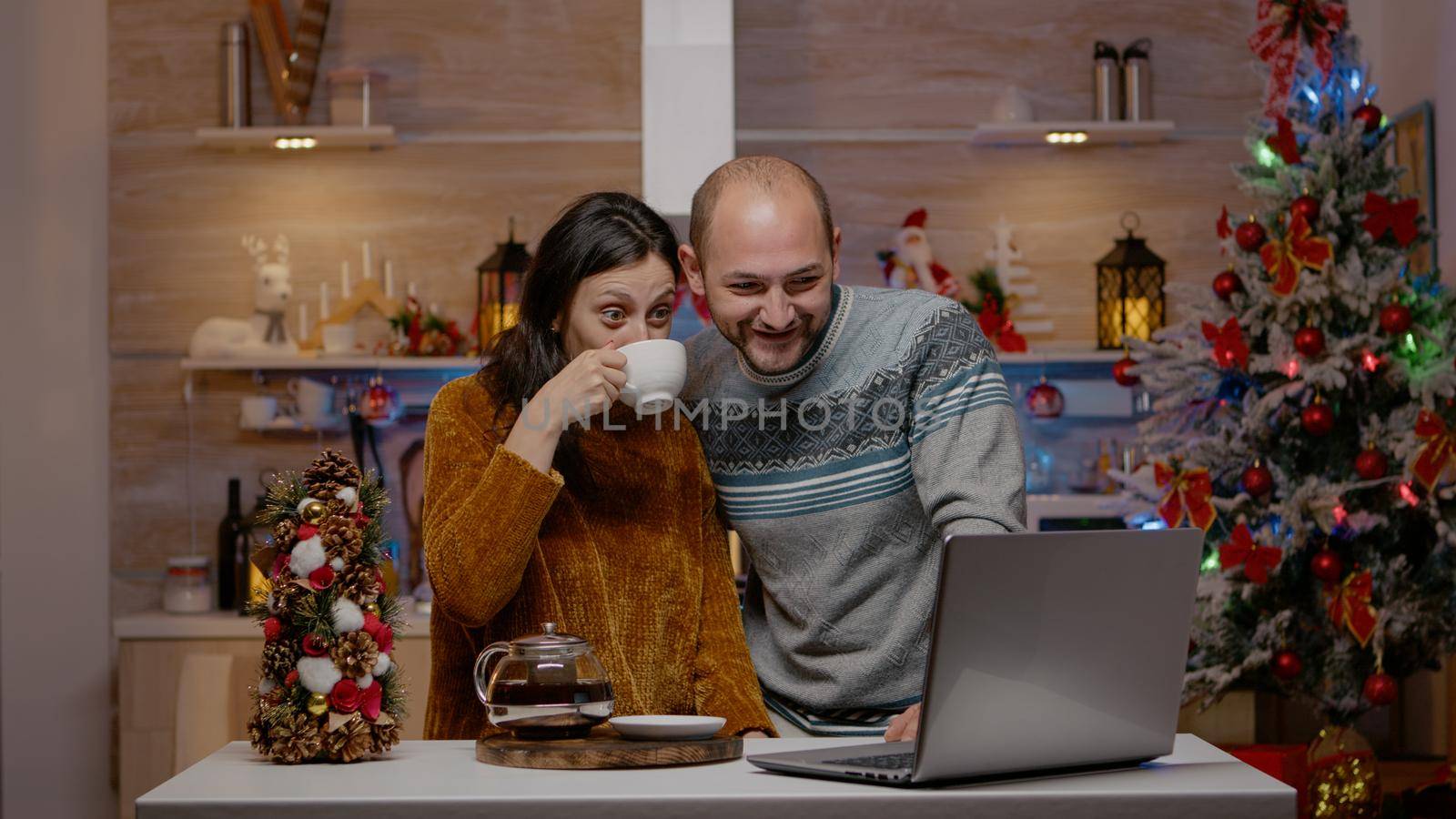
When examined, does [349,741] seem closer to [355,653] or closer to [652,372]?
[355,653]

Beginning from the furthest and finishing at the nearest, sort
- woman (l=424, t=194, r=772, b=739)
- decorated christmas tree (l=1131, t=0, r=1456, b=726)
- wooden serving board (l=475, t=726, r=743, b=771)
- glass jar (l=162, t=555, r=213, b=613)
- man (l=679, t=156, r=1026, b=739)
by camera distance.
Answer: glass jar (l=162, t=555, r=213, b=613) < decorated christmas tree (l=1131, t=0, r=1456, b=726) < man (l=679, t=156, r=1026, b=739) < woman (l=424, t=194, r=772, b=739) < wooden serving board (l=475, t=726, r=743, b=771)

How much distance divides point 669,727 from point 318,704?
0.29m

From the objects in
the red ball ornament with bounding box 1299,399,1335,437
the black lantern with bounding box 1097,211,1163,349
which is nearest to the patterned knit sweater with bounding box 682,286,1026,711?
the red ball ornament with bounding box 1299,399,1335,437

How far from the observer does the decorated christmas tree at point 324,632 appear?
3.95 ft

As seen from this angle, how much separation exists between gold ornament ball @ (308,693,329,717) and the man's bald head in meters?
0.69

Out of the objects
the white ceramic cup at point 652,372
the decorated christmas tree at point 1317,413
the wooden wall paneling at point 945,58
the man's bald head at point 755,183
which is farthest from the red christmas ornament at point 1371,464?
the white ceramic cup at point 652,372

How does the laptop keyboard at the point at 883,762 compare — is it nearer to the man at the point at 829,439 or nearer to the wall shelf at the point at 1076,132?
the man at the point at 829,439

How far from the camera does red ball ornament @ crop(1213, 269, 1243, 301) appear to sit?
3.19m

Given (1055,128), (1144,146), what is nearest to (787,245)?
(1055,128)

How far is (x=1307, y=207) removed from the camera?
3.10 m

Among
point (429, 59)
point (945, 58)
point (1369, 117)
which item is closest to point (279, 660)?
point (1369, 117)

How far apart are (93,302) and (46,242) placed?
17.5 inches

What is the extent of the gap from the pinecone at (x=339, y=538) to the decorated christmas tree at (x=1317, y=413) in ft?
7.63

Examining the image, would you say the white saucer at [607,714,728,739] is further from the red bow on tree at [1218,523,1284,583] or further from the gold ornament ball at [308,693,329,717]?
the red bow on tree at [1218,523,1284,583]
